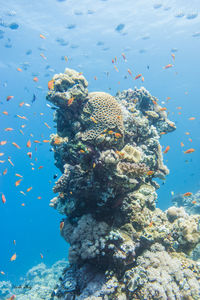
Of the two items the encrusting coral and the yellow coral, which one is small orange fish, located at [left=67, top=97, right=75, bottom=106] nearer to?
the encrusting coral

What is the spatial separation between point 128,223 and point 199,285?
2351 mm

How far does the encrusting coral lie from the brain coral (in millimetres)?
34

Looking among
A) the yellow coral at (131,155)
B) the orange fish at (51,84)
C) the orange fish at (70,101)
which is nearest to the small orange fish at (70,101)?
the orange fish at (70,101)

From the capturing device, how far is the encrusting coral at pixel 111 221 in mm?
4730

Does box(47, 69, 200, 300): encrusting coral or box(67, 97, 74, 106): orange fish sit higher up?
box(67, 97, 74, 106): orange fish

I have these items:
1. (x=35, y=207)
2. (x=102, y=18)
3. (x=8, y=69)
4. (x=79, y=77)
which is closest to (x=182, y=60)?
(x=102, y=18)

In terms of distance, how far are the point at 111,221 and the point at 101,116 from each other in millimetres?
3347

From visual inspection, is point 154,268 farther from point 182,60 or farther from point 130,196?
point 182,60

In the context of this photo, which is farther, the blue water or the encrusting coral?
the blue water

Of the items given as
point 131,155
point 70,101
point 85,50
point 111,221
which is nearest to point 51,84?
point 70,101

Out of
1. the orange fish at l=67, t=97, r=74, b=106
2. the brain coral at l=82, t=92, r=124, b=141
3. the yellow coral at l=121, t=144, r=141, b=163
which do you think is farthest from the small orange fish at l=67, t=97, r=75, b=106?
the yellow coral at l=121, t=144, r=141, b=163

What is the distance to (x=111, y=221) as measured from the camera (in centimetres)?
564

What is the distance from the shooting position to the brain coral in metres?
6.23

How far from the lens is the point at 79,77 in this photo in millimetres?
8070
